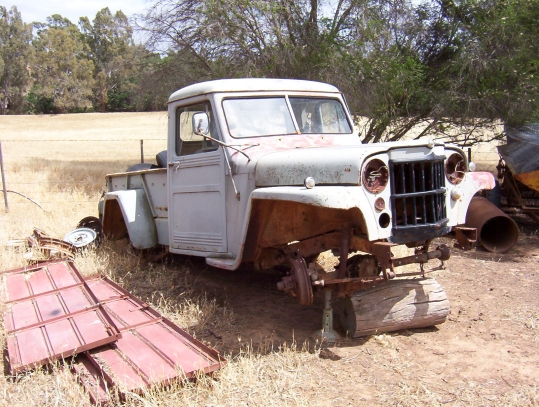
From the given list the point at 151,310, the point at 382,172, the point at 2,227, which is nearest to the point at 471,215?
the point at 382,172

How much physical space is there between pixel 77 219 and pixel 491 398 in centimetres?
710

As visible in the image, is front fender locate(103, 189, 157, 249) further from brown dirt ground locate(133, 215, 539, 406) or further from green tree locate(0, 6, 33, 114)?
green tree locate(0, 6, 33, 114)

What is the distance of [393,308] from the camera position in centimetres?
441

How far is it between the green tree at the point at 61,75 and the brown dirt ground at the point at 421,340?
49.3m

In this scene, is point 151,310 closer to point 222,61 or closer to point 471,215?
point 471,215

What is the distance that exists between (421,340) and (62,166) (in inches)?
571

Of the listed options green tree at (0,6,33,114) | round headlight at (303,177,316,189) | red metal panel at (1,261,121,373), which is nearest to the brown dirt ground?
red metal panel at (1,261,121,373)

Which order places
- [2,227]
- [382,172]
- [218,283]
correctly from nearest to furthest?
[382,172] < [218,283] < [2,227]

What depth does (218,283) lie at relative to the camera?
606 centimetres

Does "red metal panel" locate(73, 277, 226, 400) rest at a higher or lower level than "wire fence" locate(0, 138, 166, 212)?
lower

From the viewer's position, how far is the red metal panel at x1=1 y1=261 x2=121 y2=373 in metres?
3.93

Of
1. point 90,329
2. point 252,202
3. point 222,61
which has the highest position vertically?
point 222,61

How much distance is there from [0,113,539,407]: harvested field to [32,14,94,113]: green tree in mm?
46605

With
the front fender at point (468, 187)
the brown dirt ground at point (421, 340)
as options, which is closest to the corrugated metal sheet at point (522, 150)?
the brown dirt ground at point (421, 340)
